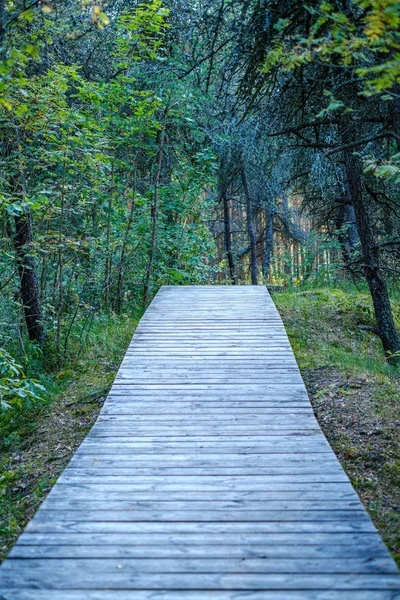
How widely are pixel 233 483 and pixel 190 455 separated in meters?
0.55

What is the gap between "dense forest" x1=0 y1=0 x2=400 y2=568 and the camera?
4.71m

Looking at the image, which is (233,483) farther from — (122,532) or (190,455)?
(122,532)

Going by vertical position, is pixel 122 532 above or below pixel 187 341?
below

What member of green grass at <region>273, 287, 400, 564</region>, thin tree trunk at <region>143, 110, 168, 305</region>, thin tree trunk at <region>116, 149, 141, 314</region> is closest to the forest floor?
green grass at <region>273, 287, 400, 564</region>

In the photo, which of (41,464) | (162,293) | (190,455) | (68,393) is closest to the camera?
(190,455)

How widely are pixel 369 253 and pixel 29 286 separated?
194 inches

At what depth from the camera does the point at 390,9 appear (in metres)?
2.47

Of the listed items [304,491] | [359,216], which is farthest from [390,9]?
[359,216]

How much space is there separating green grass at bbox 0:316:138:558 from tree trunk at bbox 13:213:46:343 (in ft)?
1.65

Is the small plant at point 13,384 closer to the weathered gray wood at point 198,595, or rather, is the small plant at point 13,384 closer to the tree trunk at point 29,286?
the tree trunk at point 29,286

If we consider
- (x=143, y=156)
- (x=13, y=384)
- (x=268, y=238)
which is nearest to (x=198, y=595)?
(x=13, y=384)

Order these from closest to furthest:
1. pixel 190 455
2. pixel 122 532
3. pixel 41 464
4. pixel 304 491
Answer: pixel 122 532 < pixel 304 491 < pixel 190 455 < pixel 41 464

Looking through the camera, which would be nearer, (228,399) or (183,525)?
(183,525)

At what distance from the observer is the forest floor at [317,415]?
405 centimetres
